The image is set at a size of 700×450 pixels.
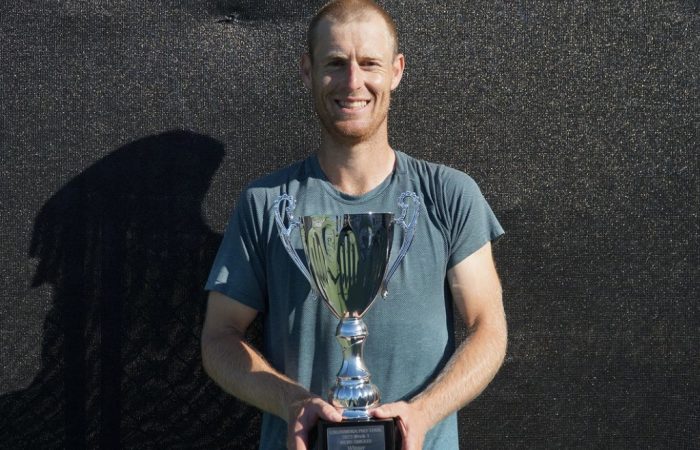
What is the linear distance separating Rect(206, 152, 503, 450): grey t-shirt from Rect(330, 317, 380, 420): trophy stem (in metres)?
0.21

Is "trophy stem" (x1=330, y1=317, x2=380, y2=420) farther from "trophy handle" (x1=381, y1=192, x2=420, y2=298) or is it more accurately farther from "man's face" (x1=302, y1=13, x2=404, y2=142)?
"man's face" (x1=302, y1=13, x2=404, y2=142)

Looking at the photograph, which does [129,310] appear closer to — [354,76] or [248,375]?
[248,375]

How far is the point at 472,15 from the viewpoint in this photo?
92.7 inches

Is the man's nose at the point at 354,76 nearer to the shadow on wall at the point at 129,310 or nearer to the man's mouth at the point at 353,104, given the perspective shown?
the man's mouth at the point at 353,104

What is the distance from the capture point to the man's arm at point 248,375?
1.71 metres

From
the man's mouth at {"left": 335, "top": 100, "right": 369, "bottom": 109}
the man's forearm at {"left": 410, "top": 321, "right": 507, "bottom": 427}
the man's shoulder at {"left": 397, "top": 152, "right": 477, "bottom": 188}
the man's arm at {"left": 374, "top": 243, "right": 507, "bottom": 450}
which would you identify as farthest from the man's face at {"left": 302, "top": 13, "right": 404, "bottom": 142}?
the man's forearm at {"left": 410, "top": 321, "right": 507, "bottom": 427}

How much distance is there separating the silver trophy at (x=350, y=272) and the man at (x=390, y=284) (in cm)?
18

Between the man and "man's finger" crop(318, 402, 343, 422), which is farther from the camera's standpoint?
the man

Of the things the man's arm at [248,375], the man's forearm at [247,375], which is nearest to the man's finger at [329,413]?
the man's arm at [248,375]

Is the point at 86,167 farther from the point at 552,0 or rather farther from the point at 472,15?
the point at 552,0

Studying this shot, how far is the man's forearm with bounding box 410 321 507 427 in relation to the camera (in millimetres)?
1860

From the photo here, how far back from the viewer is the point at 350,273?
1807mm

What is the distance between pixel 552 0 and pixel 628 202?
0.54 meters

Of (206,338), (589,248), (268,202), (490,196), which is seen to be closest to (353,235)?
(268,202)
